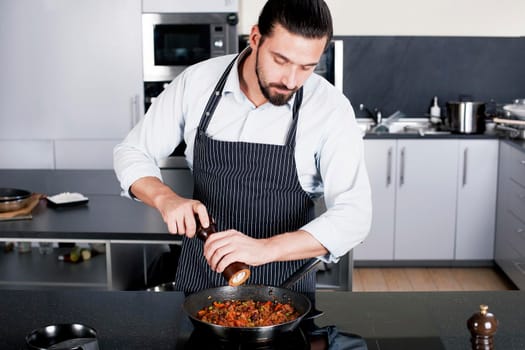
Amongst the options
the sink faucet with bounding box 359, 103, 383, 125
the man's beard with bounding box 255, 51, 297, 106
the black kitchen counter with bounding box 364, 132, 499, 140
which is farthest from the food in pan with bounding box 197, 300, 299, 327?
the sink faucet with bounding box 359, 103, 383, 125

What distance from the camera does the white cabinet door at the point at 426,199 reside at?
491 cm

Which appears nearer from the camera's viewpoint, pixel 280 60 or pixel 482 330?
pixel 482 330

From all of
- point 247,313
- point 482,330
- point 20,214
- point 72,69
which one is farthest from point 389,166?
point 482,330

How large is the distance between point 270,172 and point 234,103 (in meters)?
0.24

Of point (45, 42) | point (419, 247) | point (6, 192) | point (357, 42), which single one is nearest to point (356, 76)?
point (357, 42)

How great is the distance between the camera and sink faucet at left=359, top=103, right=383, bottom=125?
539 cm

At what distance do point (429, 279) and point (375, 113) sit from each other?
1.33 metres

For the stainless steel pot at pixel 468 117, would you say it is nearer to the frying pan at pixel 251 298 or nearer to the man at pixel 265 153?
the man at pixel 265 153

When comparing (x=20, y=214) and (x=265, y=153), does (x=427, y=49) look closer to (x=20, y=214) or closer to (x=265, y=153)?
(x=20, y=214)

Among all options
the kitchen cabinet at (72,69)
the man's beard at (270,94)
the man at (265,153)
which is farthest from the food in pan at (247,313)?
the kitchen cabinet at (72,69)

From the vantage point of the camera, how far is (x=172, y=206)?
186 cm

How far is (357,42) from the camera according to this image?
5453mm

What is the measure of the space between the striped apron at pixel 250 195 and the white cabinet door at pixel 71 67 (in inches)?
114

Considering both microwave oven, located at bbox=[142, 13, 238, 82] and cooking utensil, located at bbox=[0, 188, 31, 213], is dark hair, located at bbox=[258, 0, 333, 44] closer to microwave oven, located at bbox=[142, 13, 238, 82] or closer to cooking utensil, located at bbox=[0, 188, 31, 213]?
cooking utensil, located at bbox=[0, 188, 31, 213]
